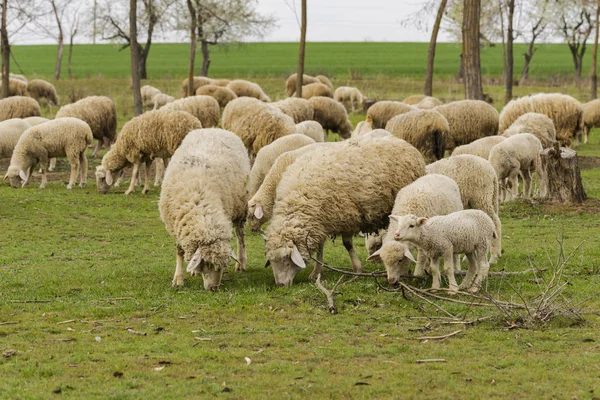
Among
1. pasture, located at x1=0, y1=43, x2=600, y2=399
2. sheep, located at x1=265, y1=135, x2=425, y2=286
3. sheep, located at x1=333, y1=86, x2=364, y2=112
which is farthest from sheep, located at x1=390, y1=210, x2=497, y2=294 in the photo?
sheep, located at x1=333, y1=86, x2=364, y2=112

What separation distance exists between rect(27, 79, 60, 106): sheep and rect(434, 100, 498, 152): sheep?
76.3 ft

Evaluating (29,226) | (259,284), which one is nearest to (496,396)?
(259,284)

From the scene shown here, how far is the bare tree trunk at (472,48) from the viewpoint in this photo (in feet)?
86.6

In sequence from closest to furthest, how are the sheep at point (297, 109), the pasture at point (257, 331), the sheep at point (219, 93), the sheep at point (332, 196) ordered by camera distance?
the pasture at point (257, 331)
the sheep at point (332, 196)
the sheep at point (297, 109)
the sheep at point (219, 93)

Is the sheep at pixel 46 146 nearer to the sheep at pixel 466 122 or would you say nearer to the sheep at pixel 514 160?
the sheep at pixel 466 122

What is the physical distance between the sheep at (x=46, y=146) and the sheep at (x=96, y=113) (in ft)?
12.0

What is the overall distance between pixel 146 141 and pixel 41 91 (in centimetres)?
2334

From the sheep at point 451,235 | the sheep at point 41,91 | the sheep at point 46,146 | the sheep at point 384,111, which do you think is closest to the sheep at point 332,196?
the sheep at point 451,235

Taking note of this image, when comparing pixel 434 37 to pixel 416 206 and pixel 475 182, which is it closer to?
pixel 475 182

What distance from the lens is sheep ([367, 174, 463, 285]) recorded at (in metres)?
9.48

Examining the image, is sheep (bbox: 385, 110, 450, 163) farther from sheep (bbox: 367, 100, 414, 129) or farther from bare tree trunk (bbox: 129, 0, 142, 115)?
bare tree trunk (bbox: 129, 0, 142, 115)

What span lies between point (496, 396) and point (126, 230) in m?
10.1

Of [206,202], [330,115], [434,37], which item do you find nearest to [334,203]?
[206,202]

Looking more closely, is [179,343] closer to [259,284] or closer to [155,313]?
[155,313]
